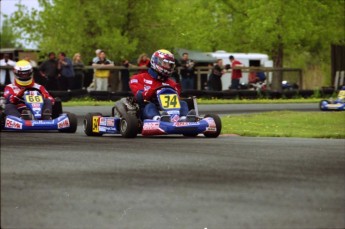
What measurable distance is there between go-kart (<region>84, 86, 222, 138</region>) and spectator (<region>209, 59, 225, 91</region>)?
1566 centimetres

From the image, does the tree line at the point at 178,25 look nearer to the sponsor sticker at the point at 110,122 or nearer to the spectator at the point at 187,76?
the spectator at the point at 187,76

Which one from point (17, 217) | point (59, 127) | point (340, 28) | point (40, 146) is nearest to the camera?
point (17, 217)

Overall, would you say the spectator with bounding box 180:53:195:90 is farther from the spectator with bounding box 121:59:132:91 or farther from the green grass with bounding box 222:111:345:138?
the green grass with bounding box 222:111:345:138

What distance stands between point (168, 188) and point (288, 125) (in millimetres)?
9709

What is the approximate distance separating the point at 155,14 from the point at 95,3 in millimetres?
2033

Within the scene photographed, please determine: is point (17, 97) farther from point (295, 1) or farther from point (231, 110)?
point (295, 1)

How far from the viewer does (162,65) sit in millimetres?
14898

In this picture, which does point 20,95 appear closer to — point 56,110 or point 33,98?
point 33,98

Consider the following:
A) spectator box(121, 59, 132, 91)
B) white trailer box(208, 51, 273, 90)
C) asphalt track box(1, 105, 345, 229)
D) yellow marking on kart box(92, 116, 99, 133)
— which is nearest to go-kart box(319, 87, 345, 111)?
spectator box(121, 59, 132, 91)

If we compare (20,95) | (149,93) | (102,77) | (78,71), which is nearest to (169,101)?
(149,93)

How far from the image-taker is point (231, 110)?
24594mm

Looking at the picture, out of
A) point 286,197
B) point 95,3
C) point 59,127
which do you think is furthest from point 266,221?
point 95,3

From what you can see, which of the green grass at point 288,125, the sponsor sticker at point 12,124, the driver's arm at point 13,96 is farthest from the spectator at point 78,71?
the sponsor sticker at point 12,124

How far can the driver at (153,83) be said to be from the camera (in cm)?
1484
